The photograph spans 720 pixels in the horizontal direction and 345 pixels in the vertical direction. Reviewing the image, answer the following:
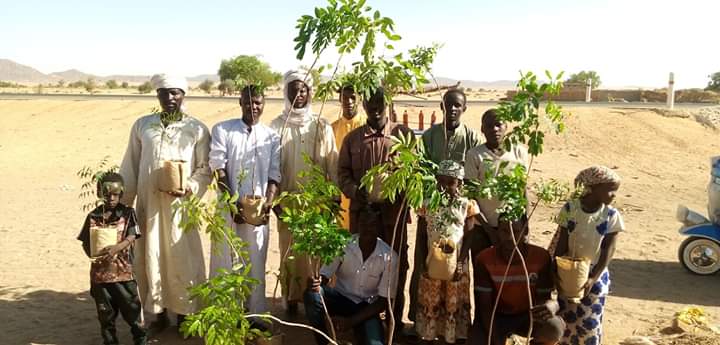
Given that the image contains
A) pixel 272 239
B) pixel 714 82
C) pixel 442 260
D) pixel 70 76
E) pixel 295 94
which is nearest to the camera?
pixel 442 260

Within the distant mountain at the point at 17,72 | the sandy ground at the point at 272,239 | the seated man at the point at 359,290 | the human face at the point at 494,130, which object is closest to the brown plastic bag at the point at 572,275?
the human face at the point at 494,130

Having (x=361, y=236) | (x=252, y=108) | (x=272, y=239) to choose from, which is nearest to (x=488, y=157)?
(x=361, y=236)

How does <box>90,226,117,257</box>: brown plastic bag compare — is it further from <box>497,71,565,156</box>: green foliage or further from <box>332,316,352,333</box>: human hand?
<box>497,71,565,156</box>: green foliage

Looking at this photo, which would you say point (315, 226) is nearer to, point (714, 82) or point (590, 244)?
point (590, 244)

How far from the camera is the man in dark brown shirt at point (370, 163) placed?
429 centimetres

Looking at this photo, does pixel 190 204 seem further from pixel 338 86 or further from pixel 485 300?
pixel 485 300

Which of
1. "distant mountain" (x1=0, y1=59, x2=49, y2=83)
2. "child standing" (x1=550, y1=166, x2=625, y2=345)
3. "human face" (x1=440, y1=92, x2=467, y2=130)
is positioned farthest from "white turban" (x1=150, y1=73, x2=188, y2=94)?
"distant mountain" (x1=0, y1=59, x2=49, y2=83)

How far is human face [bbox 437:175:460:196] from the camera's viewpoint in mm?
3748

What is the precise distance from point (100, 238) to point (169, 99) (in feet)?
3.72

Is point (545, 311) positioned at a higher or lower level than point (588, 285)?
lower

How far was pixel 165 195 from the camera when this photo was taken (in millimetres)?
4449

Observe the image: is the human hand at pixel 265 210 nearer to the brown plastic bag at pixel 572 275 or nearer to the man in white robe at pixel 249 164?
the man in white robe at pixel 249 164

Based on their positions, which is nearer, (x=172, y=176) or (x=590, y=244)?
(x=590, y=244)

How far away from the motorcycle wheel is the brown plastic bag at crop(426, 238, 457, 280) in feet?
12.8
